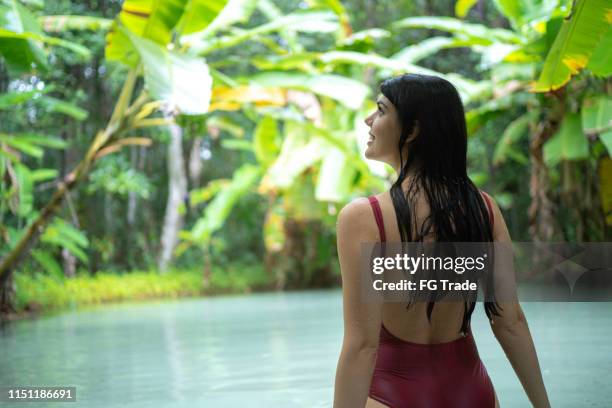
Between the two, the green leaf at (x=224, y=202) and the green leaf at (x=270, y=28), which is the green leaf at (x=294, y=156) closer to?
the green leaf at (x=224, y=202)

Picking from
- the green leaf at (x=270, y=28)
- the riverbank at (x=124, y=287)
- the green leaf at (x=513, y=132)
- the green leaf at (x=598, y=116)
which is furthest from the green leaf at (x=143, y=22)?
the green leaf at (x=513, y=132)

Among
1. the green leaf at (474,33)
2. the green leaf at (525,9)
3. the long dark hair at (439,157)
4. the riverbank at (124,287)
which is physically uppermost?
the green leaf at (525,9)

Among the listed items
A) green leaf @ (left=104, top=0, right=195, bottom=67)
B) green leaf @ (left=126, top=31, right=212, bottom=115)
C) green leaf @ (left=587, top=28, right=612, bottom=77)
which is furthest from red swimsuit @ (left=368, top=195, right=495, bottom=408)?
green leaf @ (left=104, top=0, right=195, bottom=67)

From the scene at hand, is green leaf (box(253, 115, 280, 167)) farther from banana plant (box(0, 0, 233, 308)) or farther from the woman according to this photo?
the woman

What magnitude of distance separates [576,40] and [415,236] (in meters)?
2.59

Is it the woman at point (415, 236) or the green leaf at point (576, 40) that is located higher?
the green leaf at point (576, 40)

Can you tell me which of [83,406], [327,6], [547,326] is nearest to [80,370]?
[83,406]

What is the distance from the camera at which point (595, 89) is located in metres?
7.55

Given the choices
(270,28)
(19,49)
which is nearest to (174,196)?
(270,28)

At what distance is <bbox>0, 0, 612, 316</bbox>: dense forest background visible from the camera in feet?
18.2

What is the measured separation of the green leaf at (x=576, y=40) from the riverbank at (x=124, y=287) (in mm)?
7345

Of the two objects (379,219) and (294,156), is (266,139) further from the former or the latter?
(379,219)

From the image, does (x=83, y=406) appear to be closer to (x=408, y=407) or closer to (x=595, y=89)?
(x=408, y=407)

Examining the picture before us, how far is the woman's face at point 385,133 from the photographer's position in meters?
1.53
